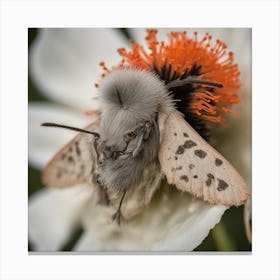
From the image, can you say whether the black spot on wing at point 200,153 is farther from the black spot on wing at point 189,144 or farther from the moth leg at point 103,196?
the moth leg at point 103,196

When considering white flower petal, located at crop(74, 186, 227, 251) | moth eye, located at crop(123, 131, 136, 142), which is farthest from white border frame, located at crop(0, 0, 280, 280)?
moth eye, located at crop(123, 131, 136, 142)

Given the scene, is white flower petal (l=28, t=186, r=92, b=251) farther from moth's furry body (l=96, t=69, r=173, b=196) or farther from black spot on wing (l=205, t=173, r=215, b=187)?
black spot on wing (l=205, t=173, r=215, b=187)

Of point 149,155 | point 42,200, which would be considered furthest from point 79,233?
point 149,155

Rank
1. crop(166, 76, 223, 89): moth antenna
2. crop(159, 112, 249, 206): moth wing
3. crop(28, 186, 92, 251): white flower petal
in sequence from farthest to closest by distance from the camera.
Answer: crop(28, 186, 92, 251): white flower petal, crop(166, 76, 223, 89): moth antenna, crop(159, 112, 249, 206): moth wing

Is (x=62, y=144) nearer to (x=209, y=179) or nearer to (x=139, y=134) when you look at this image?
(x=139, y=134)
